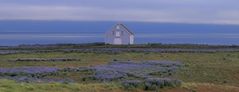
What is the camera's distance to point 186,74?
39.8 m

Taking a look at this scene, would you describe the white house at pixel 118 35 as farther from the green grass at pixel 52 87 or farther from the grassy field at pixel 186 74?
the green grass at pixel 52 87

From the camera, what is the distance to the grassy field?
87.9 feet

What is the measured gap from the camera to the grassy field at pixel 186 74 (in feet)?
87.9

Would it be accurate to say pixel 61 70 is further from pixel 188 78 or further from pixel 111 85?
pixel 111 85

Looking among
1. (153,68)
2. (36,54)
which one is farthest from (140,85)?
(36,54)

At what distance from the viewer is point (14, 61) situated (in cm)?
4966

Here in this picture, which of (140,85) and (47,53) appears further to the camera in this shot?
(47,53)

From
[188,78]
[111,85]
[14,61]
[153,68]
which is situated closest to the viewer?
[111,85]

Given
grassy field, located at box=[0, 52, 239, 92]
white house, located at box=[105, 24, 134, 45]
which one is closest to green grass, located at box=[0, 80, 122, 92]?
grassy field, located at box=[0, 52, 239, 92]

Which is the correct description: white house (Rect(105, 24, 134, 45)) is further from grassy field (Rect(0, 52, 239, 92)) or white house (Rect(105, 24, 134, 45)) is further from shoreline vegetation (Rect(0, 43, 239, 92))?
grassy field (Rect(0, 52, 239, 92))

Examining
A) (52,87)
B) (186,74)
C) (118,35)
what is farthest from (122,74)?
(118,35)

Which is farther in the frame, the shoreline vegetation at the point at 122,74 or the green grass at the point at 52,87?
the shoreline vegetation at the point at 122,74

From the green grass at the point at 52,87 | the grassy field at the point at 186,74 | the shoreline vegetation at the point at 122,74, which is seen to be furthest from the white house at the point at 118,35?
the green grass at the point at 52,87

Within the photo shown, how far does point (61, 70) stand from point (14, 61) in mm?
12056
